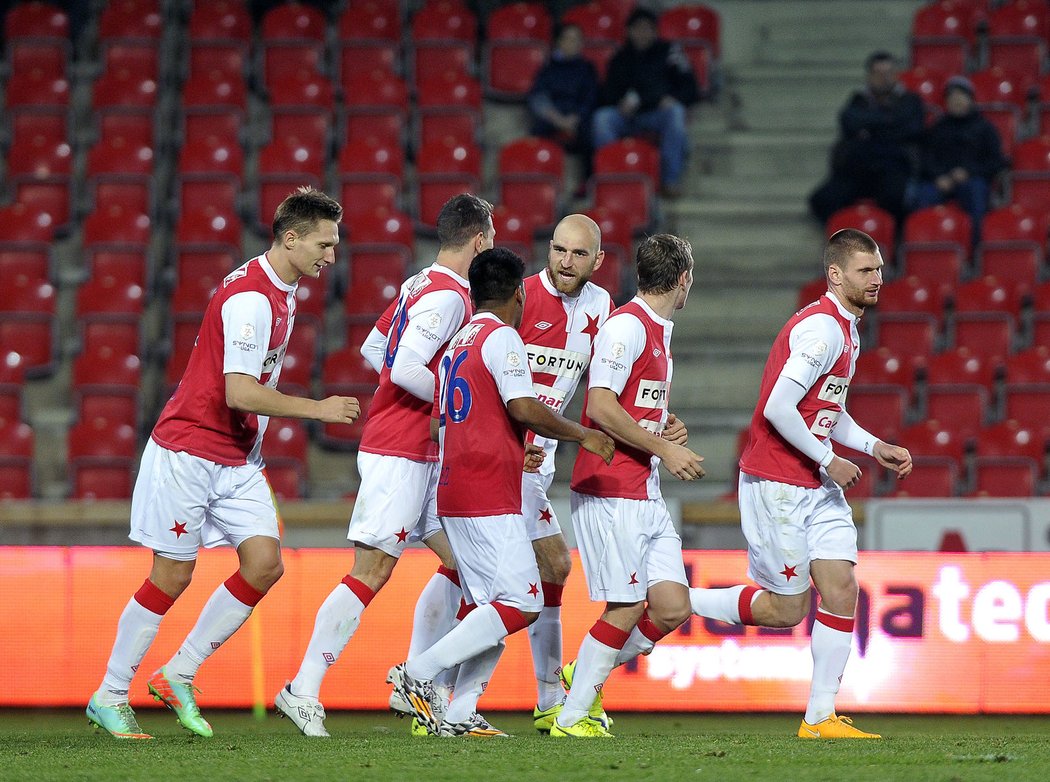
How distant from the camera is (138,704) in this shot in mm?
8133

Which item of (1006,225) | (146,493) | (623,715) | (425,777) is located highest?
(1006,225)

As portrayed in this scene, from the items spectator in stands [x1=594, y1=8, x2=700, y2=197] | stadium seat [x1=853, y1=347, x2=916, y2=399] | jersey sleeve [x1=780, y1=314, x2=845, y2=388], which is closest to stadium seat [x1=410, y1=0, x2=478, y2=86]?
spectator in stands [x1=594, y1=8, x2=700, y2=197]

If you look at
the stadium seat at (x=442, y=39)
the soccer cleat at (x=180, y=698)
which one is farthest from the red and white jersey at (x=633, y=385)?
the stadium seat at (x=442, y=39)

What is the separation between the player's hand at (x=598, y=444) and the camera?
19.3ft

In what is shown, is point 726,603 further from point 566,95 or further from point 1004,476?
point 566,95

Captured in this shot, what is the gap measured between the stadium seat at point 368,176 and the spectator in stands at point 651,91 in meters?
1.95

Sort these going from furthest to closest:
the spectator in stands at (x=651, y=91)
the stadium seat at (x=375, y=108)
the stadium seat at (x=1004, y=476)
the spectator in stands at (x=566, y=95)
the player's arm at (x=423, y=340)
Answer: the stadium seat at (x=375, y=108)
the spectator in stands at (x=566, y=95)
the spectator in stands at (x=651, y=91)
the stadium seat at (x=1004, y=476)
the player's arm at (x=423, y=340)

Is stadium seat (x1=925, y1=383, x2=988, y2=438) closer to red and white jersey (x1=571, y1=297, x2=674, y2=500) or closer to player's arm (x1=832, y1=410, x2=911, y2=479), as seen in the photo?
player's arm (x1=832, y1=410, x2=911, y2=479)

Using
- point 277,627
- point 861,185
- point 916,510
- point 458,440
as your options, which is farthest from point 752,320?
point 458,440

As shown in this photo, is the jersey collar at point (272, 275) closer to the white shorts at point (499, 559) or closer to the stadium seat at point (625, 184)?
the white shorts at point (499, 559)

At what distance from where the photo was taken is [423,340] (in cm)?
619

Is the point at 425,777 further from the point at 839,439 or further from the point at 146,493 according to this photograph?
the point at 839,439

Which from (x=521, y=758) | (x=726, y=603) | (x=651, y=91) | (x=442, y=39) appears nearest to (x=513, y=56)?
(x=442, y=39)

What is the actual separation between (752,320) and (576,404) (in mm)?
1819
